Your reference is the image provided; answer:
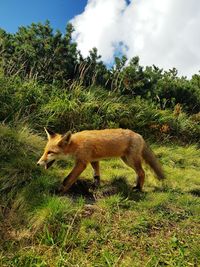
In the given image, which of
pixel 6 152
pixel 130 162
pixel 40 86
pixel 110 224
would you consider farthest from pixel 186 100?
pixel 110 224

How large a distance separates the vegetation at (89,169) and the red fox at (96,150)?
288 mm

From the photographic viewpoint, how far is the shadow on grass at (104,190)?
258 inches

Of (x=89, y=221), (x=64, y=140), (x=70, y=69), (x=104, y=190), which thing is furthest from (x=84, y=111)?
(x=89, y=221)

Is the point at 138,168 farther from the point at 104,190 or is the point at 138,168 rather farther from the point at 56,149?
the point at 56,149

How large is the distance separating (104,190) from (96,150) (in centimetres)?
80

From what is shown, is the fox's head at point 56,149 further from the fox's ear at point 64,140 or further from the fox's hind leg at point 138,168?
the fox's hind leg at point 138,168

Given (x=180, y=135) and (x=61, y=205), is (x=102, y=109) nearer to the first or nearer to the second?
(x=180, y=135)

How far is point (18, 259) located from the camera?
4914 millimetres

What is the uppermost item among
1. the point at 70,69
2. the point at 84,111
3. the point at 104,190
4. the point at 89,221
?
the point at 70,69

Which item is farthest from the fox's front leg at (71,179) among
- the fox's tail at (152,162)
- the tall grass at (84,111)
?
the tall grass at (84,111)

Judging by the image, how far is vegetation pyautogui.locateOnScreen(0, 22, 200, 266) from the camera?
5.16m

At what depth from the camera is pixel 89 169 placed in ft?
26.9

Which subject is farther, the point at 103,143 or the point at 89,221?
the point at 103,143

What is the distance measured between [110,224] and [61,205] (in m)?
0.75
